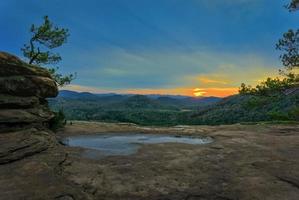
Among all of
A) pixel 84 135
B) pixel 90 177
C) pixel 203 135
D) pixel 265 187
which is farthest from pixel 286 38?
pixel 90 177

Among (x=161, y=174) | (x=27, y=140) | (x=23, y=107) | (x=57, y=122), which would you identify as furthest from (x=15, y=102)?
(x=161, y=174)

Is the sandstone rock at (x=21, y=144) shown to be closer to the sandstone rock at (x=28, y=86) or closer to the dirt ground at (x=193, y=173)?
the dirt ground at (x=193, y=173)

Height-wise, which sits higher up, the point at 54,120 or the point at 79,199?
the point at 54,120

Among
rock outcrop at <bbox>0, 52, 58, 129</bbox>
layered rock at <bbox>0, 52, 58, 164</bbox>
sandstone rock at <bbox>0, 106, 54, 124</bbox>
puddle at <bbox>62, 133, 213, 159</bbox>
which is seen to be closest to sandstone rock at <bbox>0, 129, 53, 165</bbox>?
layered rock at <bbox>0, 52, 58, 164</bbox>

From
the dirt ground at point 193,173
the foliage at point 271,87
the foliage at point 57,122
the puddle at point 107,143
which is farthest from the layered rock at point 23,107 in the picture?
the foliage at point 271,87

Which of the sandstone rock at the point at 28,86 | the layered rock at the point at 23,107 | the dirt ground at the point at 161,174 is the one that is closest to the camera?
the dirt ground at the point at 161,174

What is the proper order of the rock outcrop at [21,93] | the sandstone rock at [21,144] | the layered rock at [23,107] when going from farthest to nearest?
the rock outcrop at [21,93] < the layered rock at [23,107] < the sandstone rock at [21,144]

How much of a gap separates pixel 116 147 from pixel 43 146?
12.0 feet

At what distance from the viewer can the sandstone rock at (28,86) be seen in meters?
18.4

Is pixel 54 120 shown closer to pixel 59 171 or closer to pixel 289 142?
pixel 59 171

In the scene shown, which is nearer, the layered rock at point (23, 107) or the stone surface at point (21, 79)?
the layered rock at point (23, 107)

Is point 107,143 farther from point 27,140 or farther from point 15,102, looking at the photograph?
point 15,102

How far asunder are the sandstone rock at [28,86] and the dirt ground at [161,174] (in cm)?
474

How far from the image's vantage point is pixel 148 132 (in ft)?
79.7
